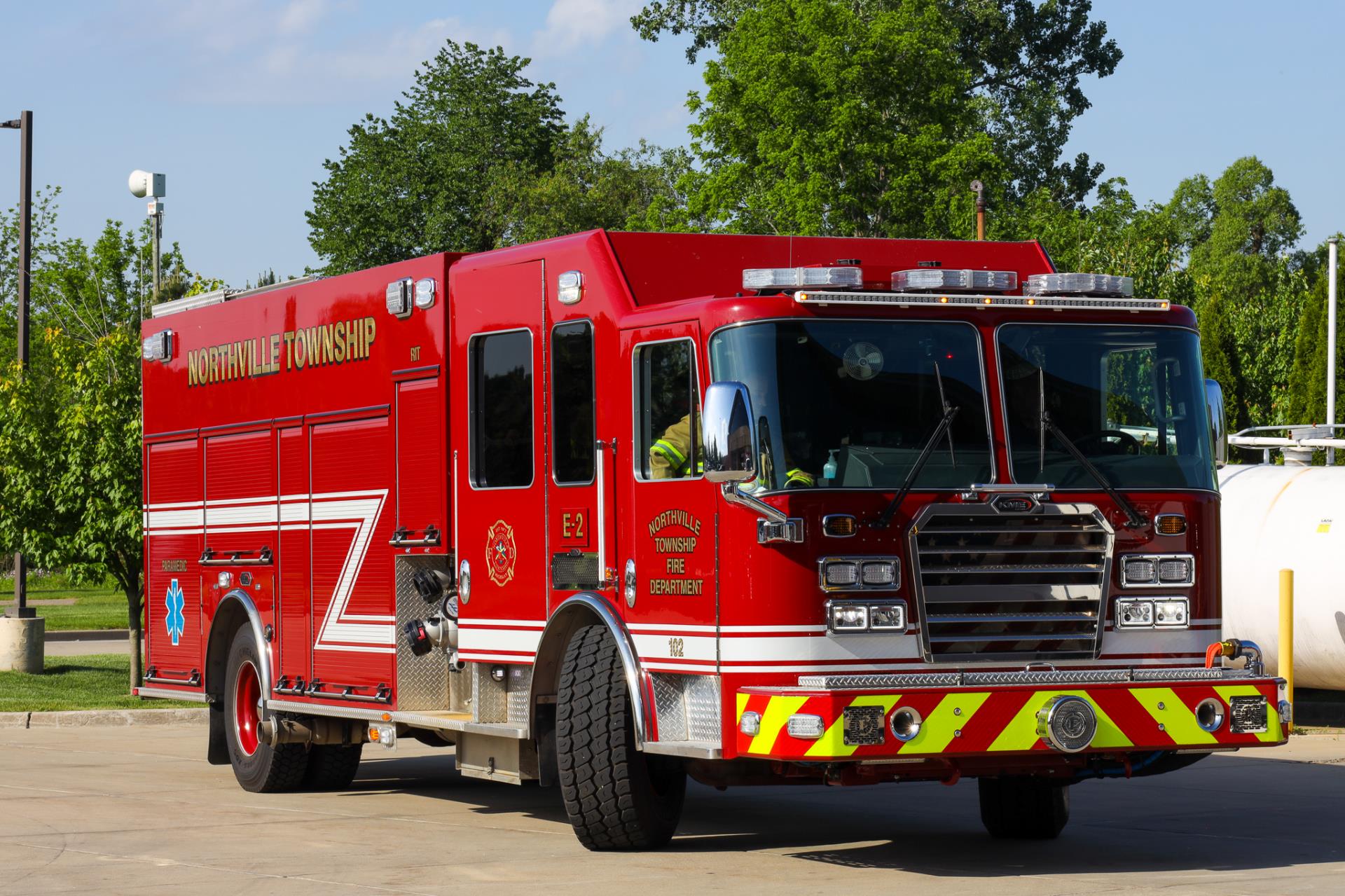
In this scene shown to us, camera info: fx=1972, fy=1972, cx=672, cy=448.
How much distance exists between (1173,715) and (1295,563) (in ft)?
30.3

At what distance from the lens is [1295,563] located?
1777 centimetres

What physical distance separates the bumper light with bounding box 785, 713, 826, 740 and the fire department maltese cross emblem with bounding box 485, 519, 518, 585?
2.51m

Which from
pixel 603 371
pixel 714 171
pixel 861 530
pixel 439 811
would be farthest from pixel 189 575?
pixel 714 171

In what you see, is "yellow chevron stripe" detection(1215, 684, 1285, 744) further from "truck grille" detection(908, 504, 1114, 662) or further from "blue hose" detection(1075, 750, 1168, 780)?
"truck grille" detection(908, 504, 1114, 662)

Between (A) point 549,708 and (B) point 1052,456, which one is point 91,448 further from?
(B) point 1052,456

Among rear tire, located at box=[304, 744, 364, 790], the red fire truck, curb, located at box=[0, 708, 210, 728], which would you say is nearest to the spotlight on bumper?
the red fire truck

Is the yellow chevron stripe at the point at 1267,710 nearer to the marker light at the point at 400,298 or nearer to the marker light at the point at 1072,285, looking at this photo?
the marker light at the point at 1072,285

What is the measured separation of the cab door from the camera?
916cm

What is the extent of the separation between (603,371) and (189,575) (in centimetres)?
576

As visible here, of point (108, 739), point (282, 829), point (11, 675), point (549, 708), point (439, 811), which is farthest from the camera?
point (11, 675)

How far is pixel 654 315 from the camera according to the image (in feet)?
31.4

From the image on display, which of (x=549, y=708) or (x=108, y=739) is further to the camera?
(x=108, y=739)

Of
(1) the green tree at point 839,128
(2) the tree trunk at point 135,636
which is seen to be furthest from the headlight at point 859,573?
(1) the green tree at point 839,128

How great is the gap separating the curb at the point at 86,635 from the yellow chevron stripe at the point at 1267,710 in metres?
26.2
